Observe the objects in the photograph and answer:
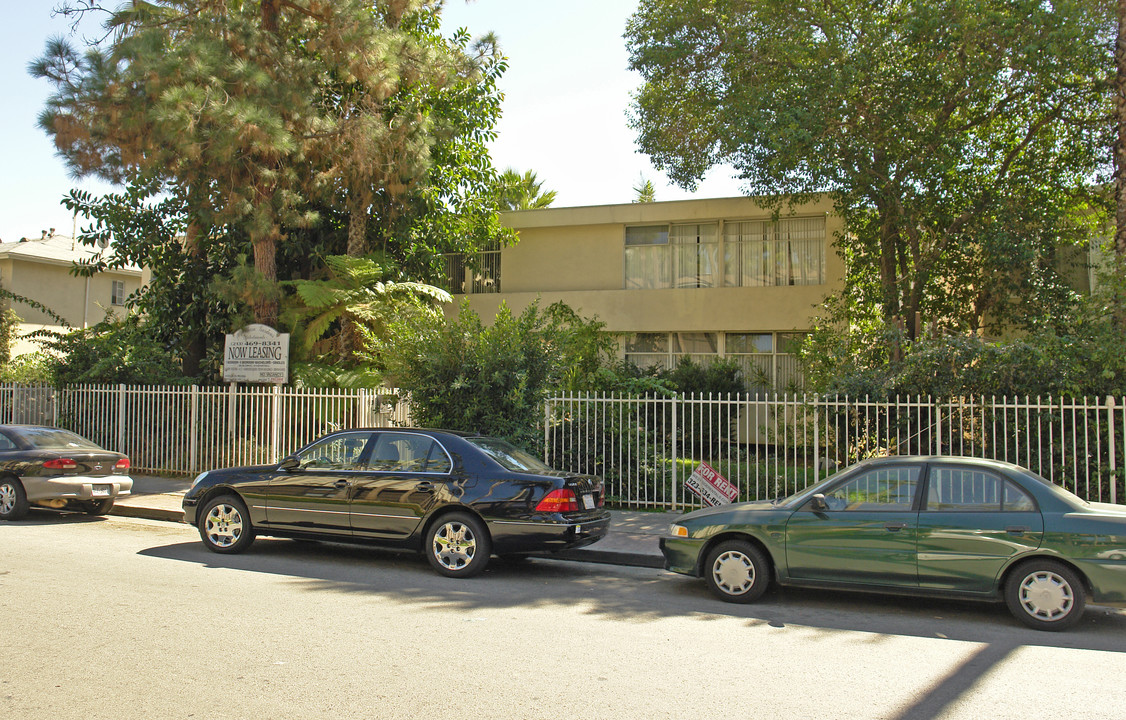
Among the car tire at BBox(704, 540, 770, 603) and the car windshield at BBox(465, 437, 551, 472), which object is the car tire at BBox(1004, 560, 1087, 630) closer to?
the car tire at BBox(704, 540, 770, 603)

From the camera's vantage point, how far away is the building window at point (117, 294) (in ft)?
107

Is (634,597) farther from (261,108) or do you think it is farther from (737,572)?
(261,108)

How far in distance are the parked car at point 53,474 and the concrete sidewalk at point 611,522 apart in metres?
0.52

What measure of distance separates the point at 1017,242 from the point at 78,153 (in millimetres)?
17847

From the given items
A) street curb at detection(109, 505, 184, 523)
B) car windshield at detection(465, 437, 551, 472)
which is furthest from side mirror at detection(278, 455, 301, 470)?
street curb at detection(109, 505, 184, 523)

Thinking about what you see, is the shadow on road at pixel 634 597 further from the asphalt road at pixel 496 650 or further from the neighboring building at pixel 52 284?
Answer: the neighboring building at pixel 52 284

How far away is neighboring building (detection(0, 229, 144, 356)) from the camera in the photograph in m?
28.6

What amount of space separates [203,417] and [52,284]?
63.3ft

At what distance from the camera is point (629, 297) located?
21188mm

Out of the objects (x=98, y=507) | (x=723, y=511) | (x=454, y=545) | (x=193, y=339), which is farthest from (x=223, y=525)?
(x=193, y=339)

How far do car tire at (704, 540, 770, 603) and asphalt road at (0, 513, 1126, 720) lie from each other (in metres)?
0.21

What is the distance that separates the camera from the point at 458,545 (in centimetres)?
812

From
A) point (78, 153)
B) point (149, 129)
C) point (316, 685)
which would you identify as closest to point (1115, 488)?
point (316, 685)

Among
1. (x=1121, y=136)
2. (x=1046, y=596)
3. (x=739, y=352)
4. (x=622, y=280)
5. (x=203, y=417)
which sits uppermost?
(x=1121, y=136)
